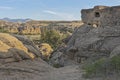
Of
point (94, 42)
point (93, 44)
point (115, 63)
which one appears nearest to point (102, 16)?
point (94, 42)

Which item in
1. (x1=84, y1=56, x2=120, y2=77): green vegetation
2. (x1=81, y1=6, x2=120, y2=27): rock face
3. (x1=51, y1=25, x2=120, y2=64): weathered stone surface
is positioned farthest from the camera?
(x1=81, y1=6, x2=120, y2=27): rock face

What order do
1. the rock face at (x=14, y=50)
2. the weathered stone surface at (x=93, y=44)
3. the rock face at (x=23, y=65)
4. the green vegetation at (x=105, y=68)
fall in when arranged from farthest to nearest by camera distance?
1. the weathered stone surface at (x=93, y=44)
2. the rock face at (x=14, y=50)
3. the rock face at (x=23, y=65)
4. the green vegetation at (x=105, y=68)

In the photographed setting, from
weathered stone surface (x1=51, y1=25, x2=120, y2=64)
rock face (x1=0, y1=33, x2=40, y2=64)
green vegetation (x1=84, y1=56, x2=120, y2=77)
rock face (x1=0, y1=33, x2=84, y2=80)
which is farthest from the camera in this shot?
weathered stone surface (x1=51, y1=25, x2=120, y2=64)

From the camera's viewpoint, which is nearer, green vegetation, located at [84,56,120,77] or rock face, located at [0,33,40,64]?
green vegetation, located at [84,56,120,77]

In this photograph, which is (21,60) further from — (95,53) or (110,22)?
(110,22)

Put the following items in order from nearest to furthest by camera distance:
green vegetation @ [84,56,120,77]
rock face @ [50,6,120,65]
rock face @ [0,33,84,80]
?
green vegetation @ [84,56,120,77], rock face @ [0,33,84,80], rock face @ [50,6,120,65]

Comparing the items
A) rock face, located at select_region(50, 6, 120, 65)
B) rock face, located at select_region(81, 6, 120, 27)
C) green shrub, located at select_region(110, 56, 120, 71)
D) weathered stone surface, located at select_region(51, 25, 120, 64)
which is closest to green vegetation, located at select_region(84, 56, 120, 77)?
green shrub, located at select_region(110, 56, 120, 71)

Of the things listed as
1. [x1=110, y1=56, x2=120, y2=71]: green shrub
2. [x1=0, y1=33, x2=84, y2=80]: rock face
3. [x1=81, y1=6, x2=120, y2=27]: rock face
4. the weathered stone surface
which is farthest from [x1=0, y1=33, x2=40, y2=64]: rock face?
[x1=81, y1=6, x2=120, y2=27]: rock face

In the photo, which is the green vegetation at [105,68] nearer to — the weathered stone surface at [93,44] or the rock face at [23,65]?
the rock face at [23,65]

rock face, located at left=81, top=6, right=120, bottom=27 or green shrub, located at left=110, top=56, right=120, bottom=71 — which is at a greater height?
rock face, located at left=81, top=6, right=120, bottom=27

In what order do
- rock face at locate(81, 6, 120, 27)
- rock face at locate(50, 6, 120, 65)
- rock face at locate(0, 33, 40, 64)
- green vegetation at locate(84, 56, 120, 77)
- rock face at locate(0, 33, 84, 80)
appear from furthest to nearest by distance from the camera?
rock face at locate(81, 6, 120, 27), rock face at locate(50, 6, 120, 65), rock face at locate(0, 33, 40, 64), rock face at locate(0, 33, 84, 80), green vegetation at locate(84, 56, 120, 77)

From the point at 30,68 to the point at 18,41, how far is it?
11.6 feet

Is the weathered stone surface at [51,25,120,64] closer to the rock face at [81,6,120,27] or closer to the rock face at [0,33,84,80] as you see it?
the rock face at [81,6,120,27]

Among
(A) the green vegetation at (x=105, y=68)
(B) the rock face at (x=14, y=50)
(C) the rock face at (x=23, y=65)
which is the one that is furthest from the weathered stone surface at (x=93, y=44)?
(A) the green vegetation at (x=105, y=68)
